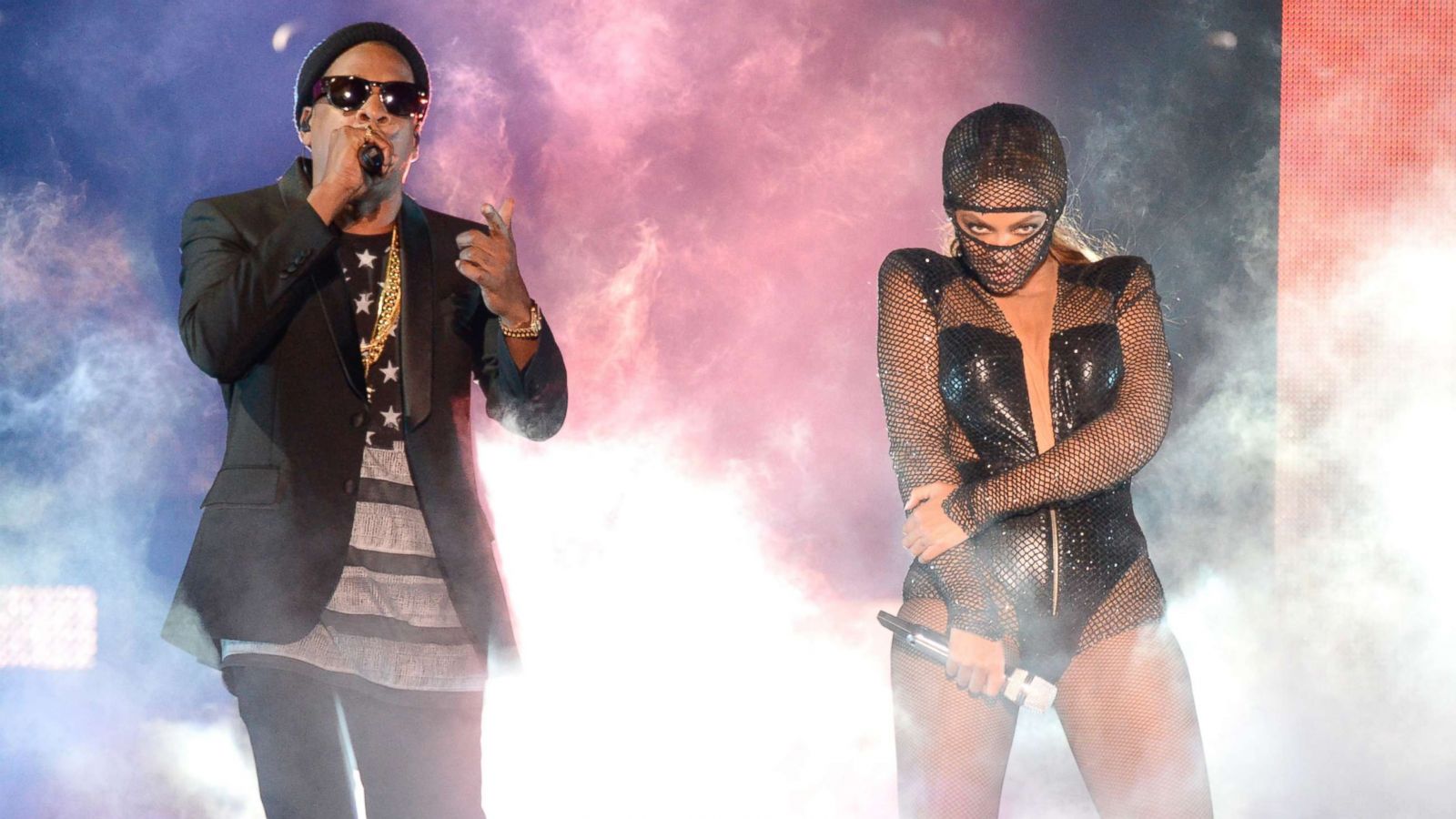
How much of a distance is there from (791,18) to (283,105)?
1581 millimetres

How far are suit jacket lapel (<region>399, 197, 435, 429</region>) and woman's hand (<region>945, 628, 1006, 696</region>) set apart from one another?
110 cm

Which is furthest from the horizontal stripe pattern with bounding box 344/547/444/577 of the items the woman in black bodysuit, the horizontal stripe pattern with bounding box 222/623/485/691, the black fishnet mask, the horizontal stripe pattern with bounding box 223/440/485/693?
the black fishnet mask

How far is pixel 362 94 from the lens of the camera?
2.90m

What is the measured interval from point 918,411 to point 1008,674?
1.77 ft

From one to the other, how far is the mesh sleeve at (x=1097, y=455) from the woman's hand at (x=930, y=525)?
0.02 m

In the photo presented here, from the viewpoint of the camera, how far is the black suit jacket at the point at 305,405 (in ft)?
8.73

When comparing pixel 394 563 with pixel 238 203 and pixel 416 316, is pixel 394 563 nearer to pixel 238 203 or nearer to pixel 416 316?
pixel 416 316

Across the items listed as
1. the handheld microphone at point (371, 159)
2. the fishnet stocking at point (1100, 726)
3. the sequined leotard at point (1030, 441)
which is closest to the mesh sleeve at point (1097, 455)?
the sequined leotard at point (1030, 441)

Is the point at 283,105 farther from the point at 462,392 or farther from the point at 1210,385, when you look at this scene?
Result: the point at 1210,385

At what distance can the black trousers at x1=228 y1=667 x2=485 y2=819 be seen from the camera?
104 inches

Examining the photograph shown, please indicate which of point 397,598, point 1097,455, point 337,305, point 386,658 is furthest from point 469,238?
point 1097,455

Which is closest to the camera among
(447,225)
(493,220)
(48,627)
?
(493,220)

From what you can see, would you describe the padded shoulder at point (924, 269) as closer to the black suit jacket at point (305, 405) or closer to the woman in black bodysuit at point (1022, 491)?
the woman in black bodysuit at point (1022, 491)

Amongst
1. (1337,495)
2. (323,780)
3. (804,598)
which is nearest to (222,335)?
(323,780)
